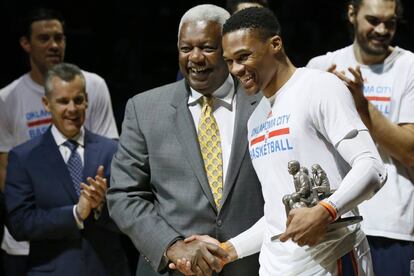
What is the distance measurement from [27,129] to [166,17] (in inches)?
93.3

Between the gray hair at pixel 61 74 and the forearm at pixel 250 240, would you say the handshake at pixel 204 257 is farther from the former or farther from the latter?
the gray hair at pixel 61 74

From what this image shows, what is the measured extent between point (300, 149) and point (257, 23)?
515 millimetres

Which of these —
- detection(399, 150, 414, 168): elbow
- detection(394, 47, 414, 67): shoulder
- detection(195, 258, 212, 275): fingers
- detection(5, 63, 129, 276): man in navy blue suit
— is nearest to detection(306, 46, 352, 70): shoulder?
detection(394, 47, 414, 67): shoulder

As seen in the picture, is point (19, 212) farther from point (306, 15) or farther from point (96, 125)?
point (306, 15)

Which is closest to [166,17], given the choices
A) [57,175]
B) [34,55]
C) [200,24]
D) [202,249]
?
[34,55]

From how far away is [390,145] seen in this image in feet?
13.7

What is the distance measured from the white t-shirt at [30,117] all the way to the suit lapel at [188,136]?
4.64ft

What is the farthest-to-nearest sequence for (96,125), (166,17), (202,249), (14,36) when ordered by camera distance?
(166,17)
(14,36)
(96,125)
(202,249)

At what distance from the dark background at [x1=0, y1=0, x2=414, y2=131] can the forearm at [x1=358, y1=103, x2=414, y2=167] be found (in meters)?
2.74

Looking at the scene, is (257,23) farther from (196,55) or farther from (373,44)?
(373,44)

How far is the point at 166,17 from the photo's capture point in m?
7.40

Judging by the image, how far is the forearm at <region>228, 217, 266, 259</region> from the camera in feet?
11.6

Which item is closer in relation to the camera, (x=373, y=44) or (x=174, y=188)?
(x=174, y=188)

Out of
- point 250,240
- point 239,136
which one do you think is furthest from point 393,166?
point 250,240
